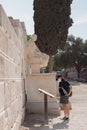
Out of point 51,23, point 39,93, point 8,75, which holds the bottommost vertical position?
point 39,93

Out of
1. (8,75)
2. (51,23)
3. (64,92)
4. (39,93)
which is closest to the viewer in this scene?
(8,75)

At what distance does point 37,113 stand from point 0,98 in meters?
7.97

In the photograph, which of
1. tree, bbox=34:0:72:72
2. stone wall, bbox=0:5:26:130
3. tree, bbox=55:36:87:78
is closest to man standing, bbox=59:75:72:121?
stone wall, bbox=0:5:26:130

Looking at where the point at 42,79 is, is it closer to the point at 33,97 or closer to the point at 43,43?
the point at 33,97

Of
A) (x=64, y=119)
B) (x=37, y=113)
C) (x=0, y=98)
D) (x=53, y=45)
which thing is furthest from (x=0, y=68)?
(x=53, y=45)

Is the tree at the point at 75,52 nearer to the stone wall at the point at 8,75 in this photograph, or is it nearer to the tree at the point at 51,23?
the tree at the point at 51,23

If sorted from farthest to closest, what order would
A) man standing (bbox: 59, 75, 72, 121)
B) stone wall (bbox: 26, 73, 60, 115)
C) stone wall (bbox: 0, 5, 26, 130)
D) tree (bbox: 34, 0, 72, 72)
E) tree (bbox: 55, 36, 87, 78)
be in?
tree (bbox: 55, 36, 87, 78) → tree (bbox: 34, 0, 72, 72) → stone wall (bbox: 26, 73, 60, 115) → man standing (bbox: 59, 75, 72, 121) → stone wall (bbox: 0, 5, 26, 130)

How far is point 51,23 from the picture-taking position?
95.8ft

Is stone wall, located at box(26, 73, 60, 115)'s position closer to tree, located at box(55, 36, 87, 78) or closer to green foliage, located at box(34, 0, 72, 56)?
green foliage, located at box(34, 0, 72, 56)

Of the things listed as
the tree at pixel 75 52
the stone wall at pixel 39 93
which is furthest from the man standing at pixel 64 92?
the tree at pixel 75 52

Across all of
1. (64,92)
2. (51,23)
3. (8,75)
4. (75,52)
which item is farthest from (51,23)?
(75,52)

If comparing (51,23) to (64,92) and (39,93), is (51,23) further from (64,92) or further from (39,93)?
(64,92)

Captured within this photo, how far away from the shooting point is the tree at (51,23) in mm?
28562

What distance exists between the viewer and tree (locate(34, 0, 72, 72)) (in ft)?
93.7
